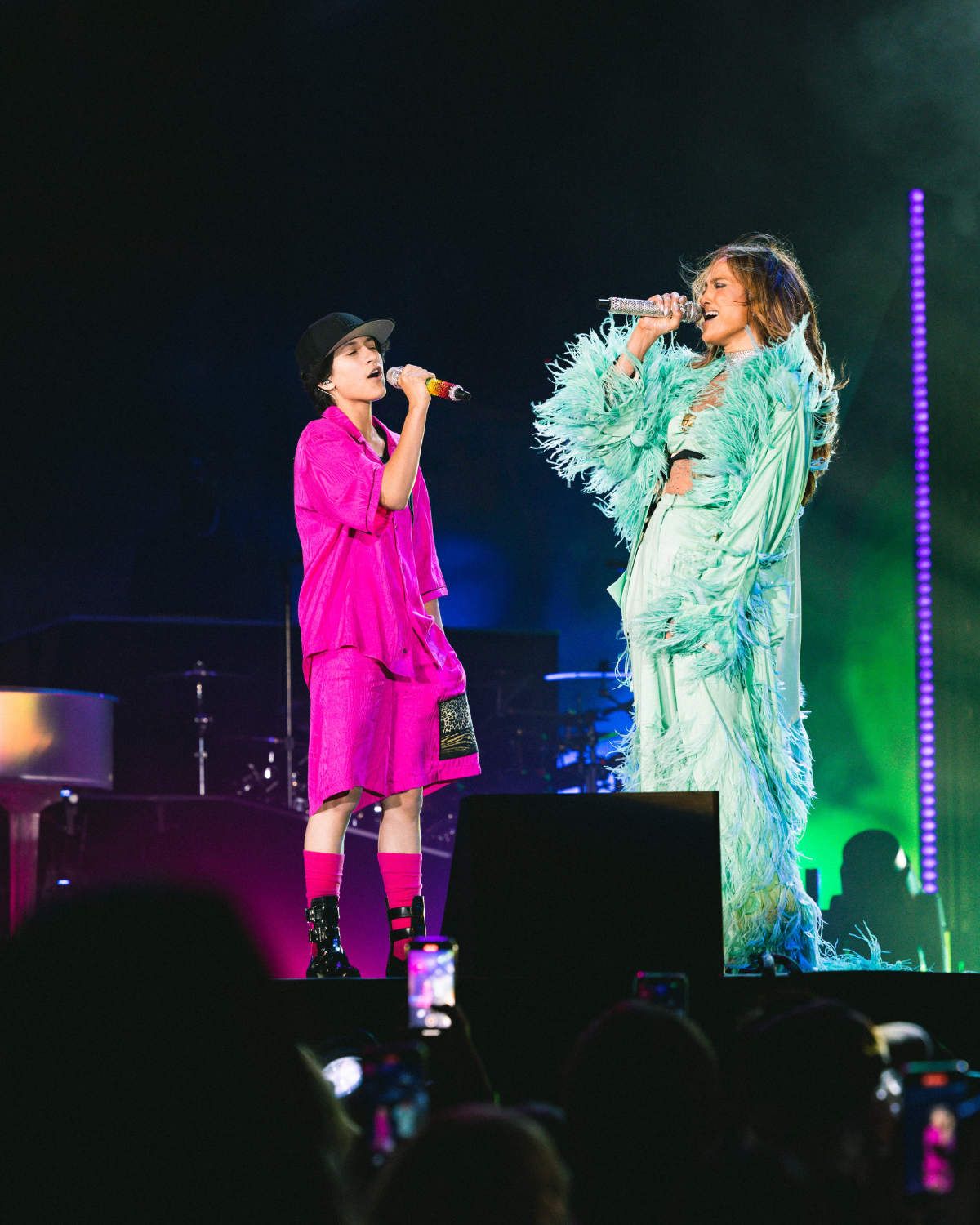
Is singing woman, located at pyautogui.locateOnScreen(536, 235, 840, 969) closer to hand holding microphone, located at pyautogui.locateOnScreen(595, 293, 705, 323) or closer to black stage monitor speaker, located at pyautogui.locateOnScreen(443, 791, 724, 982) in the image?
hand holding microphone, located at pyautogui.locateOnScreen(595, 293, 705, 323)

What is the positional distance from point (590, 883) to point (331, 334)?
4.44 feet

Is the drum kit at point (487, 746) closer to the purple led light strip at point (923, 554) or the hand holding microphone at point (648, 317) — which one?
the purple led light strip at point (923, 554)

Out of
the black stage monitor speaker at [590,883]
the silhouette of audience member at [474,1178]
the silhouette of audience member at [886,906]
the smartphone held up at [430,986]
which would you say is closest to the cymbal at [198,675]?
the silhouette of audience member at [886,906]

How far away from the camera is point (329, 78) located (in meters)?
5.69

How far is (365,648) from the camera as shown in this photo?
9.68ft

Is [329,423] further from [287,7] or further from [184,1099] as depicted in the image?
Result: [287,7]

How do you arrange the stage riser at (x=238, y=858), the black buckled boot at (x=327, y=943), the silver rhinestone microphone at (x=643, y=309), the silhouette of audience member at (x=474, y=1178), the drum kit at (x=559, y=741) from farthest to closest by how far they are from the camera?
the drum kit at (x=559, y=741) → the stage riser at (x=238, y=858) → the silver rhinestone microphone at (x=643, y=309) → the black buckled boot at (x=327, y=943) → the silhouette of audience member at (x=474, y=1178)

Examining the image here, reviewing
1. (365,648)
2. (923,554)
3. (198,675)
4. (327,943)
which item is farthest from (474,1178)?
(198,675)

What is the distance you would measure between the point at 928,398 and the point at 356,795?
115 inches

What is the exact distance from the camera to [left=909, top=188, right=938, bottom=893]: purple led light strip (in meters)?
4.79

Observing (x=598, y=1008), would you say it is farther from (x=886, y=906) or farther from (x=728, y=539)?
(x=886, y=906)

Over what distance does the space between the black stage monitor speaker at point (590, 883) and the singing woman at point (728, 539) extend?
286mm

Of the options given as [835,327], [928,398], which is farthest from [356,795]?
[835,327]

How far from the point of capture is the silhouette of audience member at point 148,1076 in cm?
100
